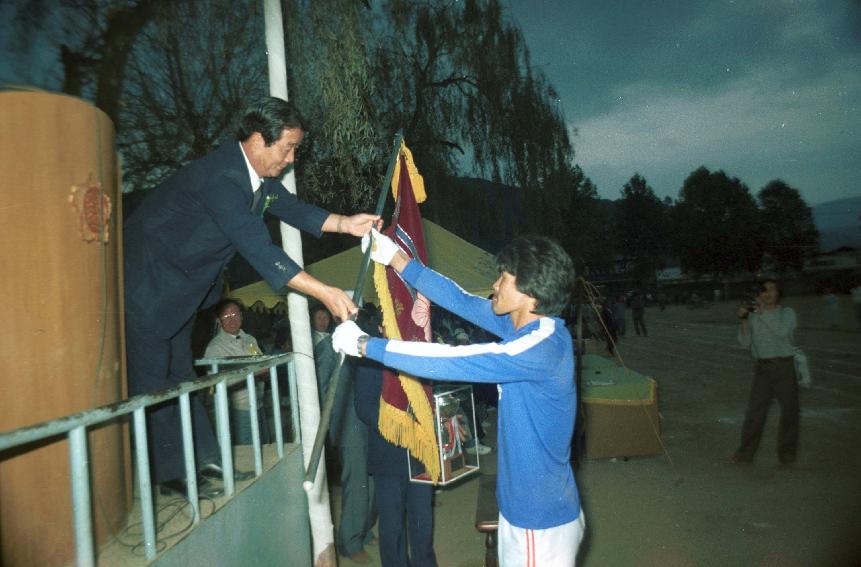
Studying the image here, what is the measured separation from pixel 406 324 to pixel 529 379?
1.56 metres

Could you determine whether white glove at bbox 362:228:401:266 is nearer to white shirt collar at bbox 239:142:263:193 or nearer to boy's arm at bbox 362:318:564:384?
white shirt collar at bbox 239:142:263:193

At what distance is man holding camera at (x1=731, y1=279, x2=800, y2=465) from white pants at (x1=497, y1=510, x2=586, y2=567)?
5040 mm

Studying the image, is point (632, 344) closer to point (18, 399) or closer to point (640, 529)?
point (640, 529)

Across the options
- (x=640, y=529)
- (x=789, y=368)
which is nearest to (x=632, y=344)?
(x=789, y=368)

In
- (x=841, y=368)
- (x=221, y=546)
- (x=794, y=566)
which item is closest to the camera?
(x=221, y=546)

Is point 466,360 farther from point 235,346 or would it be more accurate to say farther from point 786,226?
point 786,226

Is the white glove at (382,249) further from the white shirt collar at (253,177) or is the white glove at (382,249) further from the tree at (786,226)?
the tree at (786,226)

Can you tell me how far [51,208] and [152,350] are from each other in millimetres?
914

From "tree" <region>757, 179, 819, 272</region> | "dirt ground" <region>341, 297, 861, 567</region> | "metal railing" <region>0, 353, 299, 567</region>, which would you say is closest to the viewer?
"metal railing" <region>0, 353, 299, 567</region>

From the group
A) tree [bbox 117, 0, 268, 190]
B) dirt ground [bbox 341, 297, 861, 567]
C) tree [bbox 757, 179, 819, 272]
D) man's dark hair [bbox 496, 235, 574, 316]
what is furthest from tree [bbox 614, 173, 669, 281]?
man's dark hair [bbox 496, 235, 574, 316]

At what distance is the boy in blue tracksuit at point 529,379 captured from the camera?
235 centimetres

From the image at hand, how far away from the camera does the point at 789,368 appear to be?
21.4 ft

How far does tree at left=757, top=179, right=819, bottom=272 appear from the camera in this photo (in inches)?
2350

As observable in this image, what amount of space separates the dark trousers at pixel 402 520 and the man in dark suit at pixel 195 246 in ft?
4.82
